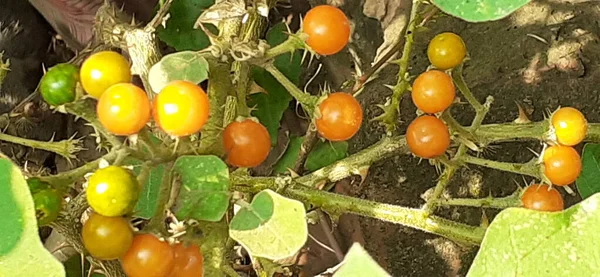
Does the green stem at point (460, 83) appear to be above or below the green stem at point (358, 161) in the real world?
above

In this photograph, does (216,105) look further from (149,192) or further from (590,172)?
(590,172)

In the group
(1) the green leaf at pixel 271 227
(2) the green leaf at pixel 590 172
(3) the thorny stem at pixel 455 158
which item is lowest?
(2) the green leaf at pixel 590 172

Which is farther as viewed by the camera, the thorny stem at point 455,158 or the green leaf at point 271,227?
the thorny stem at point 455,158

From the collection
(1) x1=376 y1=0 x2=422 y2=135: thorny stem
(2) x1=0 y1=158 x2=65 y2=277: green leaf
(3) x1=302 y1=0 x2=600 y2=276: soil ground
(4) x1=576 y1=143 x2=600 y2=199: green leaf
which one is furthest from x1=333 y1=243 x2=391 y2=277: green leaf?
(3) x1=302 y1=0 x2=600 y2=276: soil ground

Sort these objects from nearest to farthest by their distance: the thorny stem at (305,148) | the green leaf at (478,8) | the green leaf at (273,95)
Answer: the green leaf at (478,8) < the thorny stem at (305,148) < the green leaf at (273,95)

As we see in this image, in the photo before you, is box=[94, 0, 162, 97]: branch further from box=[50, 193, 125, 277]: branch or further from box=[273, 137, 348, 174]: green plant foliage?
box=[273, 137, 348, 174]: green plant foliage

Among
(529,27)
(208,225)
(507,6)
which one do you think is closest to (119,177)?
(208,225)

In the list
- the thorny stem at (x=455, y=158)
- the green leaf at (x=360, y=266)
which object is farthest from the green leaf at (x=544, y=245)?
the thorny stem at (x=455, y=158)

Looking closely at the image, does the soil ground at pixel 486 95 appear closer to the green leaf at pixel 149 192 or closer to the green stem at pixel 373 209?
the green stem at pixel 373 209
